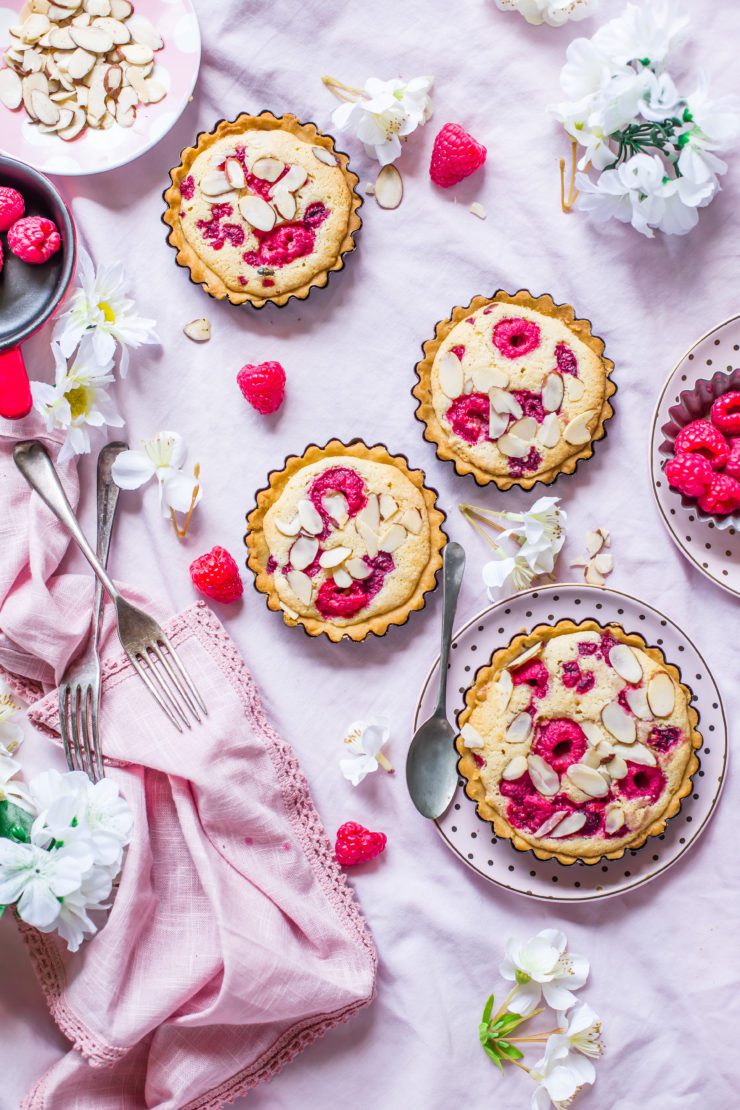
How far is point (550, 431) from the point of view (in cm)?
250

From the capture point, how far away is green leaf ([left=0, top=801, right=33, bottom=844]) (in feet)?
7.52

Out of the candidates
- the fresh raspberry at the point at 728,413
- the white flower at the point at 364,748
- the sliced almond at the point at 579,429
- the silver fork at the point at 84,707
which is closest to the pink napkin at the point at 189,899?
the silver fork at the point at 84,707

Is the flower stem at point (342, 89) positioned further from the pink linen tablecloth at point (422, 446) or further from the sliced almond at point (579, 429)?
the sliced almond at point (579, 429)

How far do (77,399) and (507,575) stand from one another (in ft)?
3.70

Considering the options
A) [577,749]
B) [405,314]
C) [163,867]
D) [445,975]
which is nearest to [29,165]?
[405,314]

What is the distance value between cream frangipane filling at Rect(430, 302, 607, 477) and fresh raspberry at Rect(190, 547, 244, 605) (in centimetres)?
62

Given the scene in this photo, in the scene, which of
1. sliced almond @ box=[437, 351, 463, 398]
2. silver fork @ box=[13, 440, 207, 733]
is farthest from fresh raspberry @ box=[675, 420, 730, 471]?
silver fork @ box=[13, 440, 207, 733]

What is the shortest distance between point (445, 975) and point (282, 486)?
1266 mm

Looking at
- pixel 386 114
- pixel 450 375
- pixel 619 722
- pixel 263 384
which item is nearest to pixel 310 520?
pixel 263 384

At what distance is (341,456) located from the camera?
2.59m

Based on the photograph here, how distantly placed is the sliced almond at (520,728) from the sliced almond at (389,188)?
4.26 feet

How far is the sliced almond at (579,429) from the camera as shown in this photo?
2.50 m

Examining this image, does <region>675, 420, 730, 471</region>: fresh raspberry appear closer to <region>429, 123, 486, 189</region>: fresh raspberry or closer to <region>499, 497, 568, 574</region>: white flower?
<region>499, 497, 568, 574</region>: white flower

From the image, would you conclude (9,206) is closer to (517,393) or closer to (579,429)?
(517,393)
